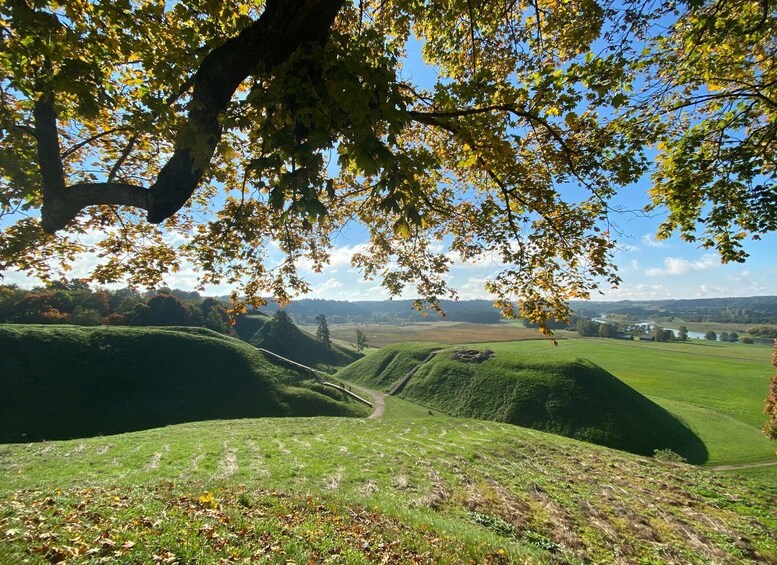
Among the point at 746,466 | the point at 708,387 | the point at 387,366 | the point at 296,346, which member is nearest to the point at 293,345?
the point at 296,346

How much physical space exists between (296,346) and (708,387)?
371ft

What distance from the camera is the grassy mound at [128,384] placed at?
41.3m

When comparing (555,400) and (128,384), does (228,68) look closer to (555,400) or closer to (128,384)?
(128,384)

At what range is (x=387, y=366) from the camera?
86312 millimetres

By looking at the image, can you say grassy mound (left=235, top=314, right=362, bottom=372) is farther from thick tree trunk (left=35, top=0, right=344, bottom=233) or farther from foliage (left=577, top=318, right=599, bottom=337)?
foliage (left=577, top=318, right=599, bottom=337)

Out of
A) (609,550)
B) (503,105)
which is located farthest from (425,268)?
(609,550)

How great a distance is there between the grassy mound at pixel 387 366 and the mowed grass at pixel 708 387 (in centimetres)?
2205

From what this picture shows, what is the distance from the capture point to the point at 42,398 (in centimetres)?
4291

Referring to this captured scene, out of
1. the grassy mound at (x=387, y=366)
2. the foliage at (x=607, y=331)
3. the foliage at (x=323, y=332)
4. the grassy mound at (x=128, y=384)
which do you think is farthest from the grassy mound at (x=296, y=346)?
the foliage at (x=607, y=331)

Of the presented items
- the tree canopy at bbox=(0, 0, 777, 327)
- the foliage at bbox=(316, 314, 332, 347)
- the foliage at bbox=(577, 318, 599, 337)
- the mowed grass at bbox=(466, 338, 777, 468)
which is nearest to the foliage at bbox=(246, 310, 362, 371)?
the foliage at bbox=(316, 314, 332, 347)

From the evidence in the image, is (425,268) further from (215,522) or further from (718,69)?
(718,69)

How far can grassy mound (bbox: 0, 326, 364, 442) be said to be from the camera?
4128 centimetres

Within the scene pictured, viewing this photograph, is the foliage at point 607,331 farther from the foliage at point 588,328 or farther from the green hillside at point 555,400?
the green hillside at point 555,400

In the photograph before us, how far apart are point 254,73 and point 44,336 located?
6925 cm
